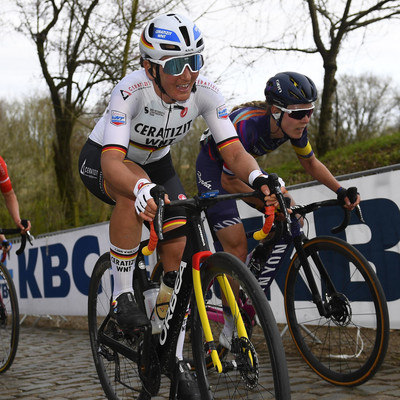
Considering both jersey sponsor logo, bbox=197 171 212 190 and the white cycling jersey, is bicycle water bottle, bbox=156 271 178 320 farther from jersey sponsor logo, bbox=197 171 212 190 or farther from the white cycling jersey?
jersey sponsor logo, bbox=197 171 212 190

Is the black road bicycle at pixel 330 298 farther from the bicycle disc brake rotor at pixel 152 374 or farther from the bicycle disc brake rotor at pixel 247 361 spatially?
the bicycle disc brake rotor at pixel 247 361

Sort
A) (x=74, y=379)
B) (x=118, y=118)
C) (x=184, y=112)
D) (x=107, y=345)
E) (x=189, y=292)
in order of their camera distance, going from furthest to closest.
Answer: (x=74, y=379)
(x=107, y=345)
(x=184, y=112)
(x=118, y=118)
(x=189, y=292)

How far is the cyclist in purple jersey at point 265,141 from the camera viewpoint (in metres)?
4.26

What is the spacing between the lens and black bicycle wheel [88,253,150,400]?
369 cm

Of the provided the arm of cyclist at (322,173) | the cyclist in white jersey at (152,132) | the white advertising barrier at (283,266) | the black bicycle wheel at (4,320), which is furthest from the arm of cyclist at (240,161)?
the black bicycle wheel at (4,320)

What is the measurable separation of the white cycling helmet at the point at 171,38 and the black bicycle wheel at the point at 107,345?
Result: 1428 millimetres

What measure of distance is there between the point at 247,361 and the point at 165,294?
89cm

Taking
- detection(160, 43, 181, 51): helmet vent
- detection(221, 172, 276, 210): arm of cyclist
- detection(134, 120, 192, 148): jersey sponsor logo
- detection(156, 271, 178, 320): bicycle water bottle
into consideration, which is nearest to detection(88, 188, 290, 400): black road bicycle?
detection(156, 271, 178, 320): bicycle water bottle

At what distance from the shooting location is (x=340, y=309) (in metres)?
3.92

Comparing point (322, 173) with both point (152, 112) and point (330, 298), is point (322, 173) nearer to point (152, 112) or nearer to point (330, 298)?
point (330, 298)

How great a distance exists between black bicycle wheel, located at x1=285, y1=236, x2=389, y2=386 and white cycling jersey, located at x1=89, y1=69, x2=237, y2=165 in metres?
1.11

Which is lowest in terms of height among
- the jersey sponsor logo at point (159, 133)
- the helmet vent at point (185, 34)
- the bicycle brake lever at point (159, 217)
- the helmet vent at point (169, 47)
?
the bicycle brake lever at point (159, 217)

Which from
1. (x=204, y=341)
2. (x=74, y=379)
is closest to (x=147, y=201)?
(x=204, y=341)

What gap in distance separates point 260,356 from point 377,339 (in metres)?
1.45
